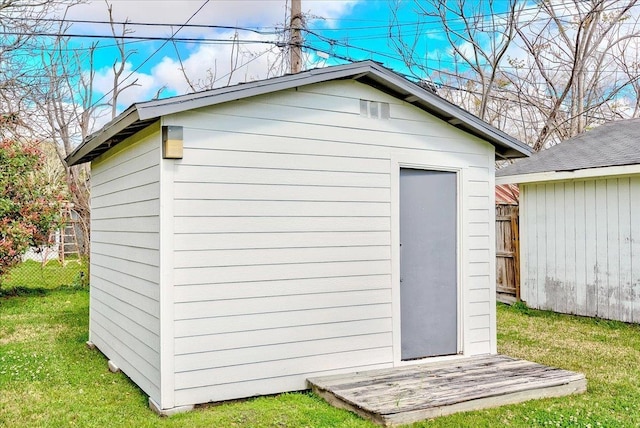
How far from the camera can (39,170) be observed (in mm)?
10648

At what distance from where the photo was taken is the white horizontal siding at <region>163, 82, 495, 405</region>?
4301mm

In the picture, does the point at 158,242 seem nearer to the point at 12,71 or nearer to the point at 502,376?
the point at 502,376

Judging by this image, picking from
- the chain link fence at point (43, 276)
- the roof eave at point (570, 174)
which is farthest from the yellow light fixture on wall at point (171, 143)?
the chain link fence at point (43, 276)

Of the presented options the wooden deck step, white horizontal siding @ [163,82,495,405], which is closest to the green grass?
white horizontal siding @ [163,82,495,405]

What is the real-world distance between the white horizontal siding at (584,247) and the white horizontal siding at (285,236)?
3363 mm

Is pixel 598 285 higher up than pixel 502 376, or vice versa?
pixel 598 285

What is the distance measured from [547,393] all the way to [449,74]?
39.8ft

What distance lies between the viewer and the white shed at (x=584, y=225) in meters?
7.41

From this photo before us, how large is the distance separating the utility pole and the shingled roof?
415 cm

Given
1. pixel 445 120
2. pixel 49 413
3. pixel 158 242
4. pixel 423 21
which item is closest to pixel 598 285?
pixel 445 120

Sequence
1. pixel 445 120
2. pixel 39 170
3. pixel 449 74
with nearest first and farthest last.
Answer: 1. pixel 445 120
2. pixel 39 170
3. pixel 449 74

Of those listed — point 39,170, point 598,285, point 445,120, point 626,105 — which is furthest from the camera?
point 626,105

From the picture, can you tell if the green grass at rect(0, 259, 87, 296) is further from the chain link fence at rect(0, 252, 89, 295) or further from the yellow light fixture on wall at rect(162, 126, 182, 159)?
the yellow light fixture on wall at rect(162, 126, 182, 159)

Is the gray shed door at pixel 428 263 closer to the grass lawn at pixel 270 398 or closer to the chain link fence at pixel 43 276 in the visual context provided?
the grass lawn at pixel 270 398
